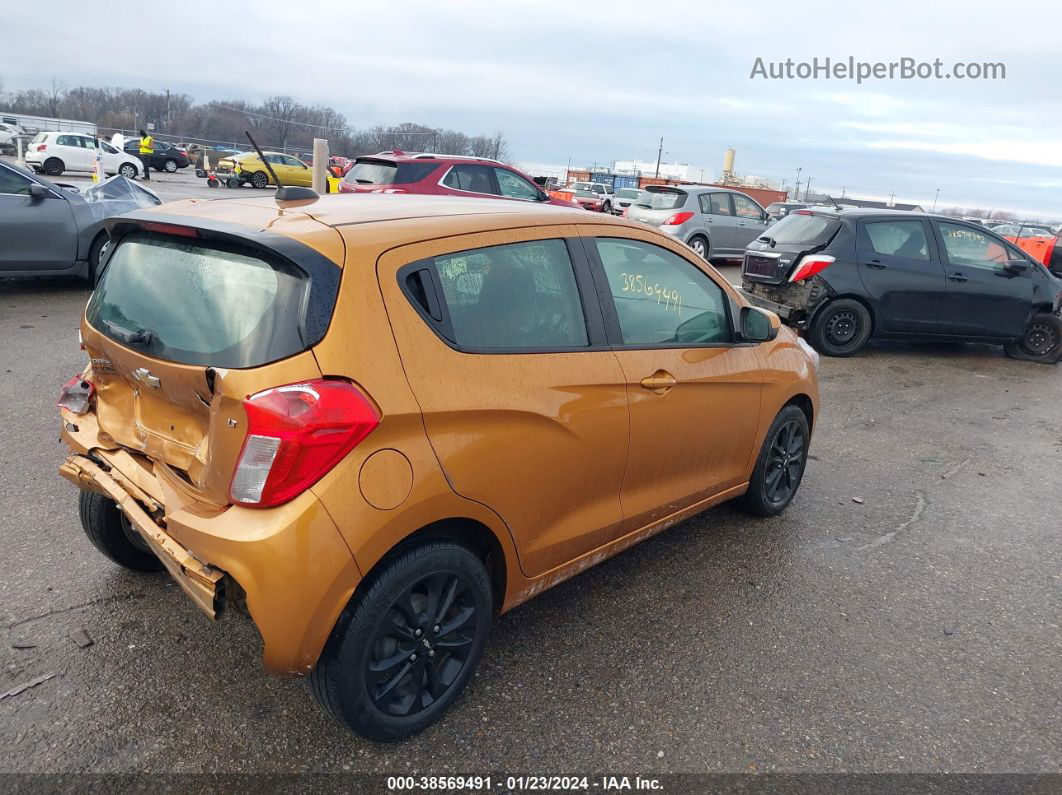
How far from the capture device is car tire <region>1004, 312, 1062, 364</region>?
31.2ft

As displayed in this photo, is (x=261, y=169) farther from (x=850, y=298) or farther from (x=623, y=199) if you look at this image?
(x=850, y=298)

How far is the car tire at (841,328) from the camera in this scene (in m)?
8.78

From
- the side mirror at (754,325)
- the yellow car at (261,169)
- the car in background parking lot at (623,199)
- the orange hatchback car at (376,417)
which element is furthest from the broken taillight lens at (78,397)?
the yellow car at (261,169)

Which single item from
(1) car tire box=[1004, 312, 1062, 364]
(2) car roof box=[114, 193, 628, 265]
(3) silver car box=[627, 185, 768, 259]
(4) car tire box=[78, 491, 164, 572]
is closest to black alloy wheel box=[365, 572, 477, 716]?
(2) car roof box=[114, 193, 628, 265]

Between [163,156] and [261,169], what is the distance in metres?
9.73

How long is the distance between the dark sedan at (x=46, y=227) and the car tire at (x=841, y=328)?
27.2 ft

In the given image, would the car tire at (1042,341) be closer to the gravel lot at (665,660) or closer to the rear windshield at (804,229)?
the rear windshield at (804,229)

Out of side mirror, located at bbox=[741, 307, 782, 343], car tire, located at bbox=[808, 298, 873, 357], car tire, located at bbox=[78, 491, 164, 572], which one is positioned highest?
side mirror, located at bbox=[741, 307, 782, 343]

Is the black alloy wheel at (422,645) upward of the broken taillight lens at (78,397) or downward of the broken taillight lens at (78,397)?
downward

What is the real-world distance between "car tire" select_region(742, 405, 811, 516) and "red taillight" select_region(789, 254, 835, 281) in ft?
15.4

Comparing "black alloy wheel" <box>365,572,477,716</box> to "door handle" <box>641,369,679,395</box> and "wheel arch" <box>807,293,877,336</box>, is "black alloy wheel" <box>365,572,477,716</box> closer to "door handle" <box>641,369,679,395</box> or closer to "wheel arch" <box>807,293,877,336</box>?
"door handle" <box>641,369,679,395</box>

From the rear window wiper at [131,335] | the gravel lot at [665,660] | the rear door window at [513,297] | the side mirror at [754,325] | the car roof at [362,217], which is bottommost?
the gravel lot at [665,660]

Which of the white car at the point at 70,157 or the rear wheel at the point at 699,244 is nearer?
the rear wheel at the point at 699,244

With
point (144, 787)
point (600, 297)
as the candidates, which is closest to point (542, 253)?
point (600, 297)
